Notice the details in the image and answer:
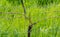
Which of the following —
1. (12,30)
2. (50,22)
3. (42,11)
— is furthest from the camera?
(42,11)

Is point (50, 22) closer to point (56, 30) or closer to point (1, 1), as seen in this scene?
point (56, 30)

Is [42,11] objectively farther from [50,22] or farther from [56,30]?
[56,30]

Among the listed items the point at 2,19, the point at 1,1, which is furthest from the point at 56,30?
the point at 1,1

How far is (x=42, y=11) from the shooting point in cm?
425

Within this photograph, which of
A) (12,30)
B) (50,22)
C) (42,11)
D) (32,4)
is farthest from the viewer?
(32,4)

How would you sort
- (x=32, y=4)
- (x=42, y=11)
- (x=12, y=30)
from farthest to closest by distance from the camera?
(x=32, y=4)
(x=42, y=11)
(x=12, y=30)

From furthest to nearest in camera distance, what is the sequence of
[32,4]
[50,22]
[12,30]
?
[32,4] → [50,22] → [12,30]

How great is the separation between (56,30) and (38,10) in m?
0.78

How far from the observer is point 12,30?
3.61m

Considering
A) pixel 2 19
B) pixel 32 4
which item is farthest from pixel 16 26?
pixel 32 4

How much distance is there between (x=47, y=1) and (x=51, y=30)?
4.31ft

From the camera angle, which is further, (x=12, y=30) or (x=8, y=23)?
(x=8, y=23)

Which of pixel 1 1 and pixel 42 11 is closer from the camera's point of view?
pixel 42 11

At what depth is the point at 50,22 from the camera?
3857mm
